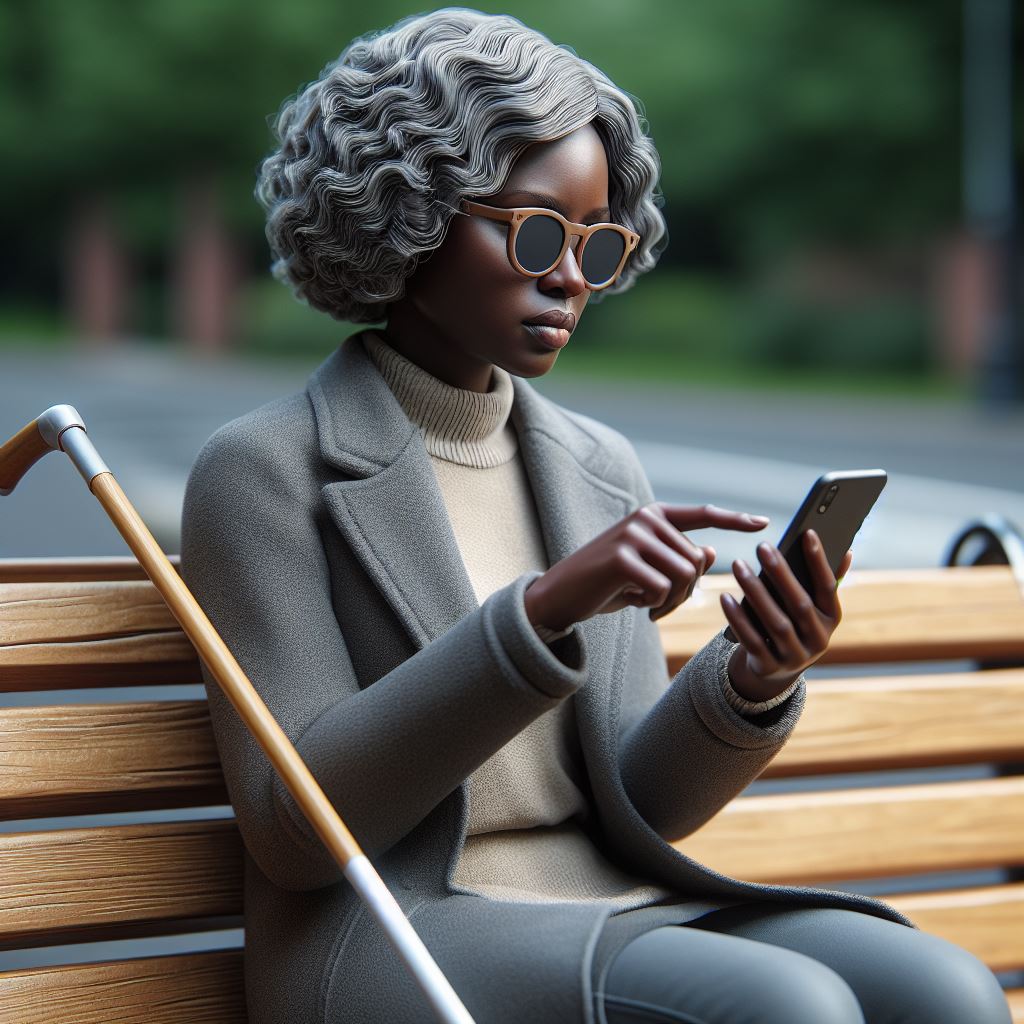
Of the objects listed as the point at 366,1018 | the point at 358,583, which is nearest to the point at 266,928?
the point at 366,1018

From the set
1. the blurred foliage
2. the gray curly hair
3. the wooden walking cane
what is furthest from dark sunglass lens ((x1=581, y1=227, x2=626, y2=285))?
the blurred foliage

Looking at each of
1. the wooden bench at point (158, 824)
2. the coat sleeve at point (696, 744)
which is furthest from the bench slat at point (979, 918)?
the coat sleeve at point (696, 744)

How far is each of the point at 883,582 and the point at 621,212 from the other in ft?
3.18

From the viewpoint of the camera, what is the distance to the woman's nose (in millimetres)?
2223

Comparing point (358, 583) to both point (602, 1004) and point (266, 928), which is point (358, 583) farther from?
point (602, 1004)

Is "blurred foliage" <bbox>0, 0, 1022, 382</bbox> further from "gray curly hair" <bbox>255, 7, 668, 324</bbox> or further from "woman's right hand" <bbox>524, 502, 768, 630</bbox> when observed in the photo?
"woman's right hand" <bbox>524, 502, 768, 630</bbox>

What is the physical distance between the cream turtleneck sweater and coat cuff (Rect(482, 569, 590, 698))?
0.93 feet

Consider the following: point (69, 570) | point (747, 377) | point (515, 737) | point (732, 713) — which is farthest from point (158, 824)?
point (747, 377)

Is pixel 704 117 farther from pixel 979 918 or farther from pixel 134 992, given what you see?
pixel 134 992

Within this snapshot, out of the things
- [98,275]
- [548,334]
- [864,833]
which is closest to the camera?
[548,334]

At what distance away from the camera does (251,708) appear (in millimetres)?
1959

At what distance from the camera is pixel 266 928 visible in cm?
224

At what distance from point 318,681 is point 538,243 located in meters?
0.63

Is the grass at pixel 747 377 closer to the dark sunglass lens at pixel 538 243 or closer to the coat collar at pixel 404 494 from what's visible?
the coat collar at pixel 404 494
